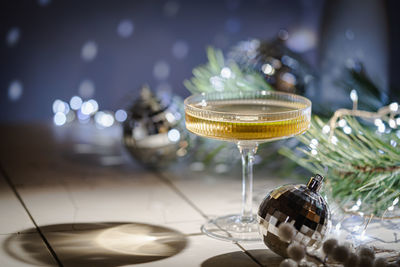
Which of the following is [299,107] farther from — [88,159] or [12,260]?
[88,159]

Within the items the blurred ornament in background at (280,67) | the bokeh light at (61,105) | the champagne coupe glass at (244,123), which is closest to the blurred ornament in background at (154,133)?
the blurred ornament in background at (280,67)

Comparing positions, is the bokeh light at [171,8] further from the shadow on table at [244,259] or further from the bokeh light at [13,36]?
the shadow on table at [244,259]

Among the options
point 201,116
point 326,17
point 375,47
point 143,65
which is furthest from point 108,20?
point 201,116

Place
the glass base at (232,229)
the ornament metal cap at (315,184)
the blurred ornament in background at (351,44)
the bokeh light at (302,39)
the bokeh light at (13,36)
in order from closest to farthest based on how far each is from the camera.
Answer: the ornament metal cap at (315,184) < the glass base at (232,229) < the blurred ornament in background at (351,44) < the bokeh light at (13,36) < the bokeh light at (302,39)

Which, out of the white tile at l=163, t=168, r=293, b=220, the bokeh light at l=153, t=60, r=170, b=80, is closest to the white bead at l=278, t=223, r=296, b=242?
the white tile at l=163, t=168, r=293, b=220

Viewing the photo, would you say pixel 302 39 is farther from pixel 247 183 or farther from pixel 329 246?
pixel 329 246

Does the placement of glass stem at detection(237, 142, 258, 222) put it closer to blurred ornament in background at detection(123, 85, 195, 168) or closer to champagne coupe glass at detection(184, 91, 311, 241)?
champagne coupe glass at detection(184, 91, 311, 241)
